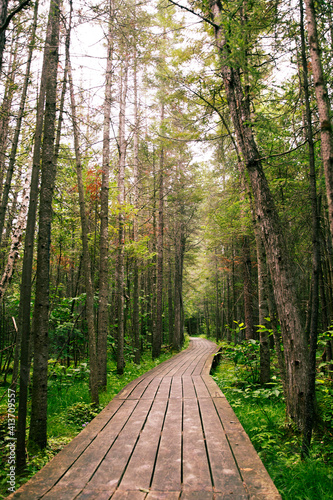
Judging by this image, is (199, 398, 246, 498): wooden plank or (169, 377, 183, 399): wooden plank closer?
(199, 398, 246, 498): wooden plank

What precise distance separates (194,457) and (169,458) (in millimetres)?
253

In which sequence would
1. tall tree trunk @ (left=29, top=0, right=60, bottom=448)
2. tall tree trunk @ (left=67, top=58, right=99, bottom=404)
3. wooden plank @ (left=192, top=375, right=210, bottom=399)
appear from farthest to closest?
tall tree trunk @ (left=67, top=58, right=99, bottom=404), wooden plank @ (left=192, top=375, right=210, bottom=399), tall tree trunk @ (left=29, top=0, right=60, bottom=448)

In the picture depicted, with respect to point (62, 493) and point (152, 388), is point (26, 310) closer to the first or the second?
point (62, 493)

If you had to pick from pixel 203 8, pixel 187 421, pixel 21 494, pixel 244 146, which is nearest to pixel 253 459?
pixel 187 421

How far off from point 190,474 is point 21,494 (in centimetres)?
139

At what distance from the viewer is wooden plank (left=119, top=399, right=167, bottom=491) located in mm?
2230

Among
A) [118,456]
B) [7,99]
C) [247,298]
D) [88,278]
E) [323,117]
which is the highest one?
[7,99]

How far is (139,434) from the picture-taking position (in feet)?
10.7

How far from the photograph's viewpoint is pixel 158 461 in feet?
8.52

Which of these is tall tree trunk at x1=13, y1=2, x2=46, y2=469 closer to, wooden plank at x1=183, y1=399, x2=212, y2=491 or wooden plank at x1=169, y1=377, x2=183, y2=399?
wooden plank at x1=183, y1=399, x2=212, y2=491

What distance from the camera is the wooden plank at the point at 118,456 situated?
226cm

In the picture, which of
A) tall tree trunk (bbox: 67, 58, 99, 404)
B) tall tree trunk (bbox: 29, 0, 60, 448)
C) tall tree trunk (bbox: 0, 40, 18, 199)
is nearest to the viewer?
tall tree trunk (bbox: 29, 0, 60, 448)

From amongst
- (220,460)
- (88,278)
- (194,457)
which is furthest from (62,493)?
(88,278)

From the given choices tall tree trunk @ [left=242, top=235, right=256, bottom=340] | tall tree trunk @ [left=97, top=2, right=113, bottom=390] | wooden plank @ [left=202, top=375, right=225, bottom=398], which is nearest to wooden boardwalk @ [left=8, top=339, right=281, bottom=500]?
wooden plank @ [left=202, top=375, right=225, bottom=398]
